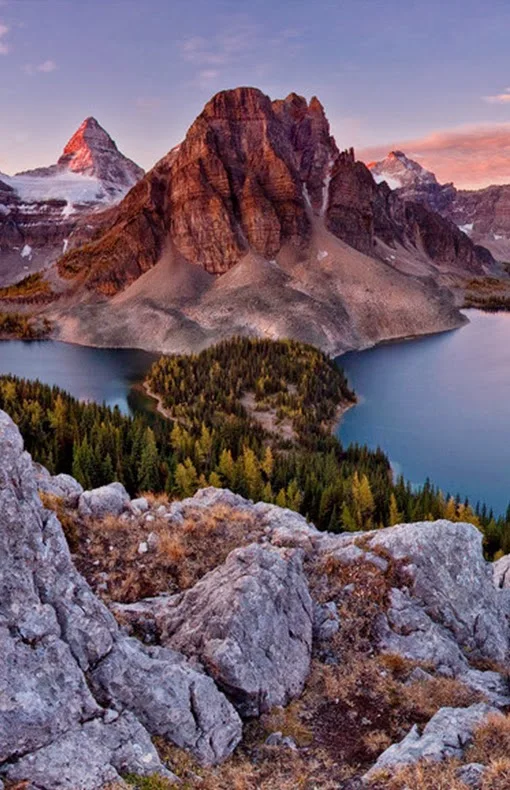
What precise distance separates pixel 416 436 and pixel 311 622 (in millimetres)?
59900

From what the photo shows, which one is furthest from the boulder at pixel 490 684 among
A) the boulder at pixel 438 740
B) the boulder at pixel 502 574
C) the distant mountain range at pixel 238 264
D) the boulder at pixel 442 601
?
the distant mountain range at pixel 238 264

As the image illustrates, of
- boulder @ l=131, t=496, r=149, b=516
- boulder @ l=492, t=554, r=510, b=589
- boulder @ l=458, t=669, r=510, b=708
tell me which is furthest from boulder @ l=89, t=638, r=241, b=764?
boulder @ l=492, t=554, r=510, b=589

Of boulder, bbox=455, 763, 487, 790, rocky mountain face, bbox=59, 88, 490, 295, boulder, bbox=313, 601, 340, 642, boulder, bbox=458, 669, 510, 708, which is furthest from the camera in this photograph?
rocky mountain face, bbox=59, 88, 490, 295

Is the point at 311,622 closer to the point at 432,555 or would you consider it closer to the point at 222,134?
the point at 432,555

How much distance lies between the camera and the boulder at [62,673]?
945 cm

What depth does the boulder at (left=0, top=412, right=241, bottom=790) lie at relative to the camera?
9.45 metres

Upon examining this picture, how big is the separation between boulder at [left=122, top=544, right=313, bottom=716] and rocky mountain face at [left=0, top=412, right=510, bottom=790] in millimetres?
46

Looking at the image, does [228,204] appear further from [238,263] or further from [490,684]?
[490,684]

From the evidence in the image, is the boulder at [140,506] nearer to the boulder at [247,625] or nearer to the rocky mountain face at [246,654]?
the rocky mountain face at [246,654]

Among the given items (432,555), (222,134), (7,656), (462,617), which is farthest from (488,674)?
(222,134)

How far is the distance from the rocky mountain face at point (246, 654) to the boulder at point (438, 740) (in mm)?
43

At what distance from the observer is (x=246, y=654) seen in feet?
Answer: 44.3

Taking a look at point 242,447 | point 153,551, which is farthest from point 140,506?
point 242,447

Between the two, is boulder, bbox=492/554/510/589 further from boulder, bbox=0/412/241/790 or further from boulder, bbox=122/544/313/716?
boulder, bbox=0/412/241/790
